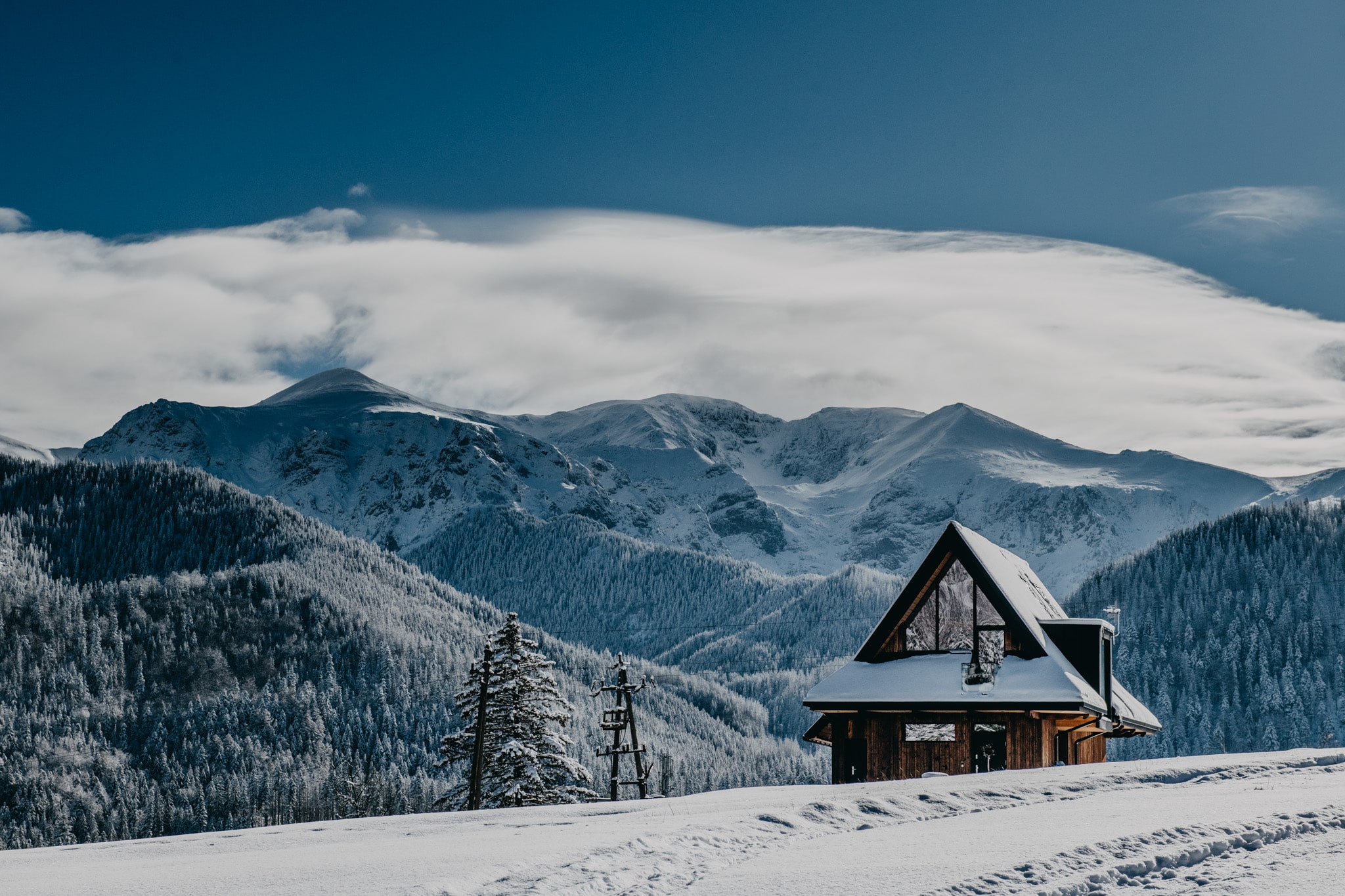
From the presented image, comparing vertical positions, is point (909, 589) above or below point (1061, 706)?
above

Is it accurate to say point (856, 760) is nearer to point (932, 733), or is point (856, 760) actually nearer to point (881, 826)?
point (932, 733)

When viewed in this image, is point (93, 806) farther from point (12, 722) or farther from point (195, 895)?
point (195, 895)

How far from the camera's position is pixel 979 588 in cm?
3005

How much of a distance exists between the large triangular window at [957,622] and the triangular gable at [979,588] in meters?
0.11

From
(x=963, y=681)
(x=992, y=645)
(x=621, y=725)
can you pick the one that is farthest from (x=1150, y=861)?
(x=621, y=725)

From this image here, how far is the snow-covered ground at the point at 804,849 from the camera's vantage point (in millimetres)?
13289

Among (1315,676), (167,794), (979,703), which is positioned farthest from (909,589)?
(1315,676)

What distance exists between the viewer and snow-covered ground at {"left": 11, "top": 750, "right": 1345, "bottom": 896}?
43.6 ft

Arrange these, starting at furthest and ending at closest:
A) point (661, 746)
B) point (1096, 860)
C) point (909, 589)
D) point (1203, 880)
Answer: point (661, 746), point (909, 589), point (1096, 860), point (1203, 880)

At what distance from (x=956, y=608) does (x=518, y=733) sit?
1517cm

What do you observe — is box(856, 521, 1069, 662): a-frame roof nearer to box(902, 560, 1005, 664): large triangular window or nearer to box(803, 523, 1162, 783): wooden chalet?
box(803, 523, 1162, 783): wooden chalet

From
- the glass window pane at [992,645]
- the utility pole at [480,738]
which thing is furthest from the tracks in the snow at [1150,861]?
the utility pole at [480,738]

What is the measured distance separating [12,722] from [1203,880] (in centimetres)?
20778

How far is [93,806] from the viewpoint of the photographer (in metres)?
168
